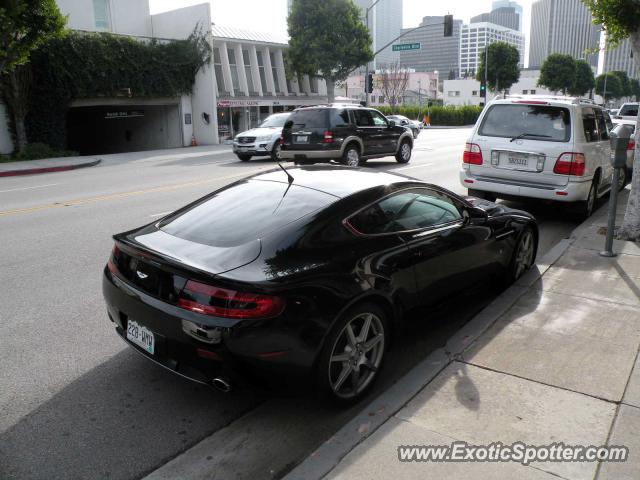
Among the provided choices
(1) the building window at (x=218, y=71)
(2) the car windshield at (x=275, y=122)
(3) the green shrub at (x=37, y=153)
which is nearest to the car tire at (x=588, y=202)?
(2) the car windshield at (x=275, y=122)

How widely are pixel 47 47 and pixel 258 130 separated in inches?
465

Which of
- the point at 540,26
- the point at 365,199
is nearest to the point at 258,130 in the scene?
the point at 365,199

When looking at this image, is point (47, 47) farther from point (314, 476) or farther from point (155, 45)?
point (314, 476)

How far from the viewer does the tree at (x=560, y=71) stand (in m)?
77.4

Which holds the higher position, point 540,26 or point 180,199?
point 540,26

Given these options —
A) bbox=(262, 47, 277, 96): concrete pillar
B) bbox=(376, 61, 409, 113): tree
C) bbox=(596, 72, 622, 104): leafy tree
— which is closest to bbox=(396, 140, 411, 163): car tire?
bbox=(262, 47, 277, 96): concrete pillar

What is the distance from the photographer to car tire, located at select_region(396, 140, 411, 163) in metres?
17.9

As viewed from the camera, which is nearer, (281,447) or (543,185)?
(281,447)

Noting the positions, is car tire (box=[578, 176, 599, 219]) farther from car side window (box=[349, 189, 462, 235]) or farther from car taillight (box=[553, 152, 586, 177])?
car side window (box=[349, 189, 462, 235])

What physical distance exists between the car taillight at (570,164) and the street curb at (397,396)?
3.51 metres

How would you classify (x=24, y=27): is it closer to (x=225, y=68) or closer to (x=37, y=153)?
(x=37, y=153)

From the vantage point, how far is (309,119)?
15.8 metres

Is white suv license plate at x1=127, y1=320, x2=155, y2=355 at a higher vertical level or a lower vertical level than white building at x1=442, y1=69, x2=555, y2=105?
lower

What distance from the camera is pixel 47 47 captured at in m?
25.3
